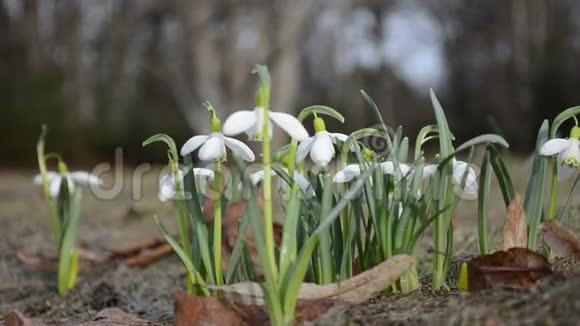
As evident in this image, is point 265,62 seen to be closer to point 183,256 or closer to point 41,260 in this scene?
point 41,260

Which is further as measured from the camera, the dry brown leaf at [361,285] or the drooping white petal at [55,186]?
the drooping white petal at [55,186]

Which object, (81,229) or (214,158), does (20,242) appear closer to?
(81,229)

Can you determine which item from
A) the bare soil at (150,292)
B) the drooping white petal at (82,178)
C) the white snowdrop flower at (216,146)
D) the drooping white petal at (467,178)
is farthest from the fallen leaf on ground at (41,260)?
the drooping white petal at (467,178)

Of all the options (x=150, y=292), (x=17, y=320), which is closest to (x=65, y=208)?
(x=150, y=292)

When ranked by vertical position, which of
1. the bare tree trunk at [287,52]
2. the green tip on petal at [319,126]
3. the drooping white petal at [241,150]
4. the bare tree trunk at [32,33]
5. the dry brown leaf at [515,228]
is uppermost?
the bare tree trunk at [32,33]

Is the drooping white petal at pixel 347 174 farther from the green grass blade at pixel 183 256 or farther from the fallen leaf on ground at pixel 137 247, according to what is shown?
the fallen leaf on ground at pixel 137 247

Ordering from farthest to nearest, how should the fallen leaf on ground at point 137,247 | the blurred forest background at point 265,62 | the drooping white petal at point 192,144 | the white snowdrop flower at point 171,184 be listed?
the blurred forest background at point 265,62
the fallen leaf on ground at point 137,247
the white snowdrop flower at point 171,184
the drooping white petal at point 192,144

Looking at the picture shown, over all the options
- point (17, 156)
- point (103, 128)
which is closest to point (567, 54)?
point (103, 128)
